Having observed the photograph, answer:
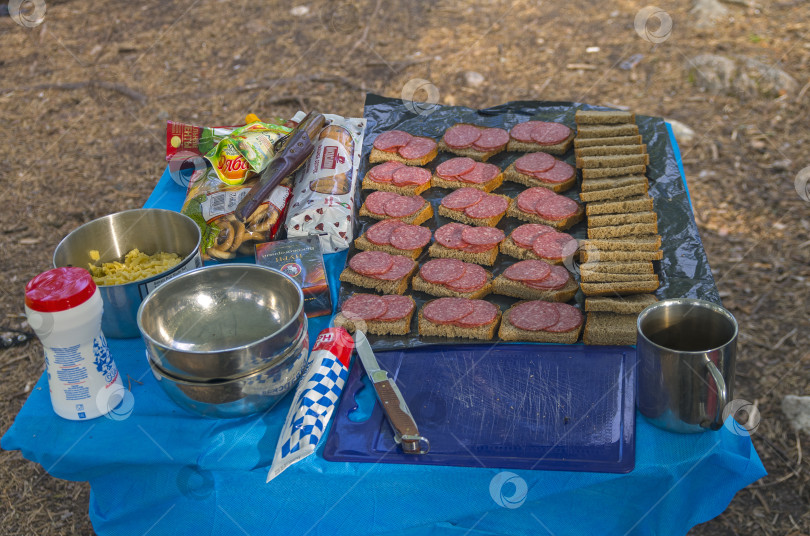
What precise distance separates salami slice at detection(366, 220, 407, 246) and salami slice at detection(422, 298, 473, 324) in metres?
0.41

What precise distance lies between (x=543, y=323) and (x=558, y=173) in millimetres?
1062

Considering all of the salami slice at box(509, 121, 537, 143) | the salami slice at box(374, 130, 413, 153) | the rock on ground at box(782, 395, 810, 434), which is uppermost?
the salami slice at box(374, 130, 413, 153)

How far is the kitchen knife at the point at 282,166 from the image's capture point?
278 cm

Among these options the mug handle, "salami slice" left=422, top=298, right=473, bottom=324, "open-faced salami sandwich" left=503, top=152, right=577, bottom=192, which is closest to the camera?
the mug handle

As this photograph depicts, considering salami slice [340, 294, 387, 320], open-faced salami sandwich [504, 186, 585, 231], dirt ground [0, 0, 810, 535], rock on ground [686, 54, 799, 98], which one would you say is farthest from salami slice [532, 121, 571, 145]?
rock on ground [686, 54, 799, 98]

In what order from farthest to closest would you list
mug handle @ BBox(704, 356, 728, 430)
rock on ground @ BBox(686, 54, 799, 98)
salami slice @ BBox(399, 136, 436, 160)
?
rock on ground @ BBox(686, 54, 799, 98)
salami slice @ BBox(399, 136, 436, 160)
mug handle @ BBox(704, 356, 728, 430)

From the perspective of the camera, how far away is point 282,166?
289cm

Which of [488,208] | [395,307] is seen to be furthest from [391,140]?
[395,307]

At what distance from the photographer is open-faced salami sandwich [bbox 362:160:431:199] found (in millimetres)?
3195

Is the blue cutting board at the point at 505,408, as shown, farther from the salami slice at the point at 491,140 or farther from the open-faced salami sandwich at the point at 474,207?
the salami slice at the point at 491,140

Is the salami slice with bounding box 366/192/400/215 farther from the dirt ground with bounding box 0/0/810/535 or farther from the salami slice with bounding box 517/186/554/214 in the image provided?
the dirt ground with bounding box 0/0/810/535

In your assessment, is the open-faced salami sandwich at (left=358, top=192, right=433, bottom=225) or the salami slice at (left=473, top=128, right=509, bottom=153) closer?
the open-faced salami sandwich at (left=358, top=192, right=433, bottom=225)

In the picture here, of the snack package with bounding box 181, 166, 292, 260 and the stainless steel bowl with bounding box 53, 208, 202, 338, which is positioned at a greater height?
the stainless steel bowl with bounding box 53, 208, 202, 338

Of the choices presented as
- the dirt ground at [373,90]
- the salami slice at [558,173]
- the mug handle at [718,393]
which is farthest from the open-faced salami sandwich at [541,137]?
the mug handle at [718,393]
